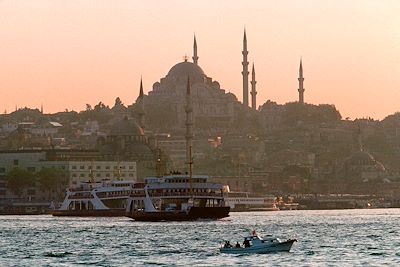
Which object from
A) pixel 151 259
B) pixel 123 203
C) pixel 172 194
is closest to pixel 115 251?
pixel 151 259

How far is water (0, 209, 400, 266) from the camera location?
257 ft

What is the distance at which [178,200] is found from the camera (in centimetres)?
14462

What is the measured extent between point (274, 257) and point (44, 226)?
55.1 metres

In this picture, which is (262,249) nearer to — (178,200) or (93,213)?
(178,200)

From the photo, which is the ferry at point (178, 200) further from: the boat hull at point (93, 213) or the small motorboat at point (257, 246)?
the small motorboat at point (257, 246)

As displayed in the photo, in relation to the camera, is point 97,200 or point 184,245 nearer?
point 184,245

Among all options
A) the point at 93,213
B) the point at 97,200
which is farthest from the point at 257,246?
the point at 97,200

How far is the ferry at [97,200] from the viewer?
172000 millimetres

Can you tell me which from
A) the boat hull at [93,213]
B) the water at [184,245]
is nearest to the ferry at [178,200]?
the water at [184,245]

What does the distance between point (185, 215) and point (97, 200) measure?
37.4 metres

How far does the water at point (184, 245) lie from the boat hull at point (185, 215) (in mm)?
7828

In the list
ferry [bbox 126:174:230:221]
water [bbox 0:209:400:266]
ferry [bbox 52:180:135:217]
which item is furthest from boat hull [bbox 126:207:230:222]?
ferry [bbox 52:180:135:217]

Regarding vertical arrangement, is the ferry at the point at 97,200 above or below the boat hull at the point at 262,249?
above

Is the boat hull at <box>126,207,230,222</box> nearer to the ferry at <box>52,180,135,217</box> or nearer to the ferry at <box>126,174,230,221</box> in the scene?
the ferry at <box>126,174,230,221</box>
